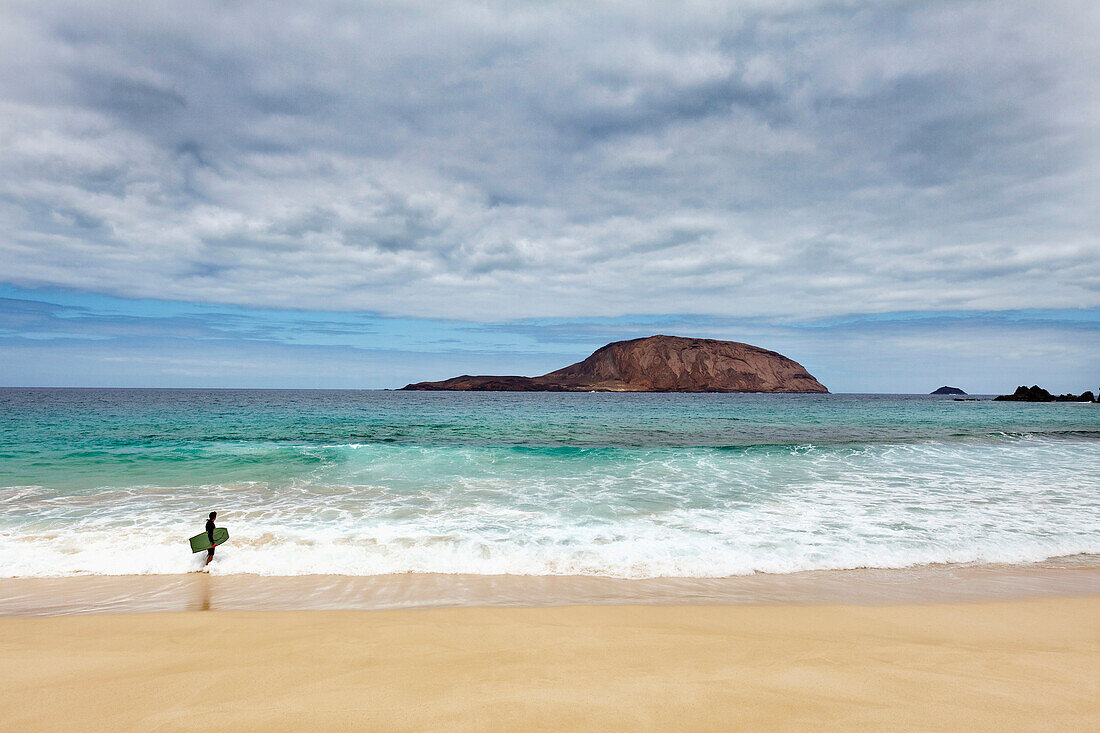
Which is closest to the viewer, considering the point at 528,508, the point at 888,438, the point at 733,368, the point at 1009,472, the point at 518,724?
the point at 518,724

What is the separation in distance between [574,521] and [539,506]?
1540mm

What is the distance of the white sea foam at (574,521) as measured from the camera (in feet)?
24.9

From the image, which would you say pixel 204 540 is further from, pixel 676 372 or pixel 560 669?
pixel 676 372

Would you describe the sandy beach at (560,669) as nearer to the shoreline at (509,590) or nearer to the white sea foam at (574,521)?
the shoreline at (509,590)

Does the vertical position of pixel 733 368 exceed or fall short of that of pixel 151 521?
it exceeds it

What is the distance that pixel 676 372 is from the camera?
594 ft

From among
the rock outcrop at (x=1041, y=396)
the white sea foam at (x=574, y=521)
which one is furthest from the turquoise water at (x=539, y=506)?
the rock outcrop at (x=1041, y=396)

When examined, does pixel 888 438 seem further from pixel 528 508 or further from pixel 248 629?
pixel 248 629

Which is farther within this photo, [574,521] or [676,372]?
[676,372]

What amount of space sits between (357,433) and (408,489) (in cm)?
1748

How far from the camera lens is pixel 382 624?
5.11 meters

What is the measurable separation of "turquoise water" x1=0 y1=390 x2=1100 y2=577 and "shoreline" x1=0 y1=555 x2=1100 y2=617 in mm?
386

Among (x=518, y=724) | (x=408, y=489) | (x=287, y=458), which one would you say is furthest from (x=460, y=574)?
(x=287, y=458)

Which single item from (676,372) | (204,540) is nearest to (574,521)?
(204,540)
